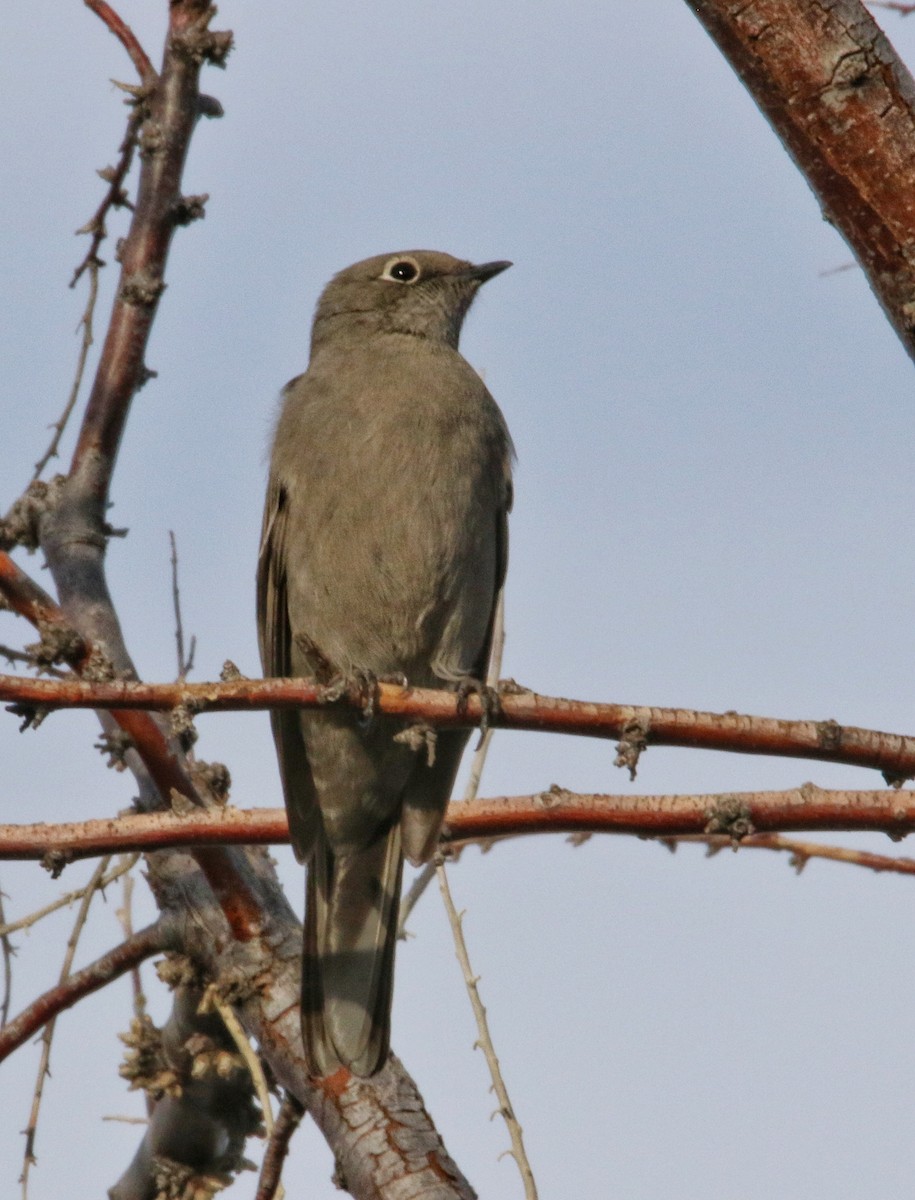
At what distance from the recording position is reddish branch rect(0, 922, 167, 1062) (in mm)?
4387

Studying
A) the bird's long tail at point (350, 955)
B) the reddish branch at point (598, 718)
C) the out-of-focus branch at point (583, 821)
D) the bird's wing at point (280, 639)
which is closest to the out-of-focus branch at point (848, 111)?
the reddish branch at point (598, 718)

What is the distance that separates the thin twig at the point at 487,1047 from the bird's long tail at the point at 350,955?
468 mm

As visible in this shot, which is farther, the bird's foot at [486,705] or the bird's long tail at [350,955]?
the bird's long tail at [350,955]

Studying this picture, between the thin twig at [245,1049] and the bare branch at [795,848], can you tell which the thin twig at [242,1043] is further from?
the bare branch at [795,848]

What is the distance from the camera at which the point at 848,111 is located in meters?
3.33

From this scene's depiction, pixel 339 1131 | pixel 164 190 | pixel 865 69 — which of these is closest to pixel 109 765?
pixel 339 1131

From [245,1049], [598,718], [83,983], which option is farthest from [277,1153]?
[598,718]

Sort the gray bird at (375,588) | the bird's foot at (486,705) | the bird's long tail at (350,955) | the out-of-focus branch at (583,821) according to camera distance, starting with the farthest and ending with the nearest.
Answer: the gray bird at (375,588) → the bird's long tail at (350,955) → the bird's foot at (486,705) → the out-of-focus branch at (583,821)

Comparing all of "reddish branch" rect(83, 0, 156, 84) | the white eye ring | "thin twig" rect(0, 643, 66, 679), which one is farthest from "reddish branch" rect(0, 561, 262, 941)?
the white eye ring

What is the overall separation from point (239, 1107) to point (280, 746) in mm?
1729

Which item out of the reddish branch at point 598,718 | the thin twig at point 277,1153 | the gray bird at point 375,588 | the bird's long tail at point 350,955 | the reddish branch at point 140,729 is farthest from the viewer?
the gray bird at point 375,588

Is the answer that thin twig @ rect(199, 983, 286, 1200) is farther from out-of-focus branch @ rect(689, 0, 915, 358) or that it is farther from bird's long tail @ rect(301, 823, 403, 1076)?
out-of-focus branch @ rect(689, 0, 915, 358)

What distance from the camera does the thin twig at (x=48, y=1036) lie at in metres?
4.64

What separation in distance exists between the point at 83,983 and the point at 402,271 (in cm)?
454
